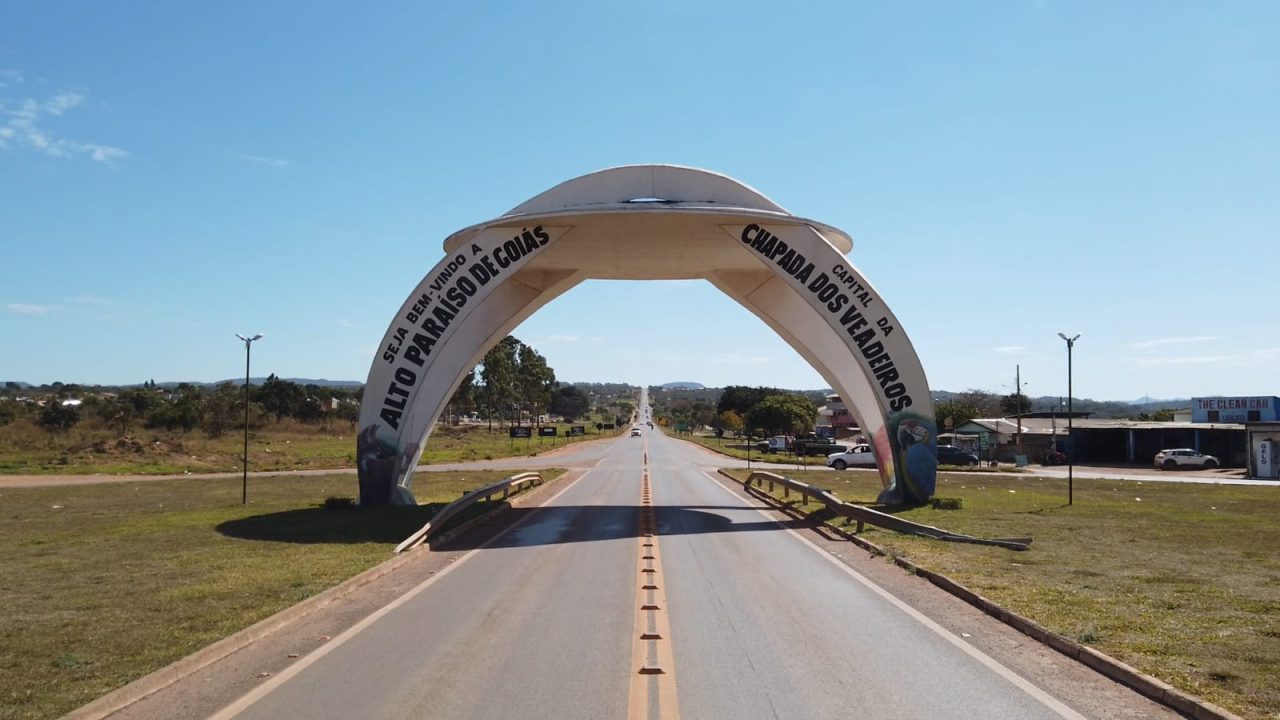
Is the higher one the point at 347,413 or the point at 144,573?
the point at 347,413

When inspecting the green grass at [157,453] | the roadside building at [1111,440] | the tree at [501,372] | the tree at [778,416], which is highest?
the tree at [501,372]

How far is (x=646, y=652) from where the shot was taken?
8930 mm

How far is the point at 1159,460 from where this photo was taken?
55.4 m

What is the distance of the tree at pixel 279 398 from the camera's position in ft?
337

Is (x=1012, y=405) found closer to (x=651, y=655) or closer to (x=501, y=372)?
(x=501, y=372)

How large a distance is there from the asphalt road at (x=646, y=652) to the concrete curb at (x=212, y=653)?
0.86 meters

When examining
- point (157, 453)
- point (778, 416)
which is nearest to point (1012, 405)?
point (778, 416)

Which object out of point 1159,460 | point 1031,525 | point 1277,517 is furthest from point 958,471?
point 1031,525

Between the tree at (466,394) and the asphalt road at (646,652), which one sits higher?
the tree at (466,394)

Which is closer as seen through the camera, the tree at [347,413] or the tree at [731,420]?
the tree at [347,413]

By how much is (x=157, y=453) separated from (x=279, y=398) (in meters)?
48.6

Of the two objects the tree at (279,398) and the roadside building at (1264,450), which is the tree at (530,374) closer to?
the tree at (279,398)

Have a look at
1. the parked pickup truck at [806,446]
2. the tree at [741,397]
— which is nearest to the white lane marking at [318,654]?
the parked pickup truck at [806,446]

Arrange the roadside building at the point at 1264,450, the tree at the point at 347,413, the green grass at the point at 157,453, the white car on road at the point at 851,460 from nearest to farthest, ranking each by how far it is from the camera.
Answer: the roadside building at the point at 1264,450 → the green grass at the point at 157,453 → the white car on road at the point at 851,460 → the tree at the point at 347,413
